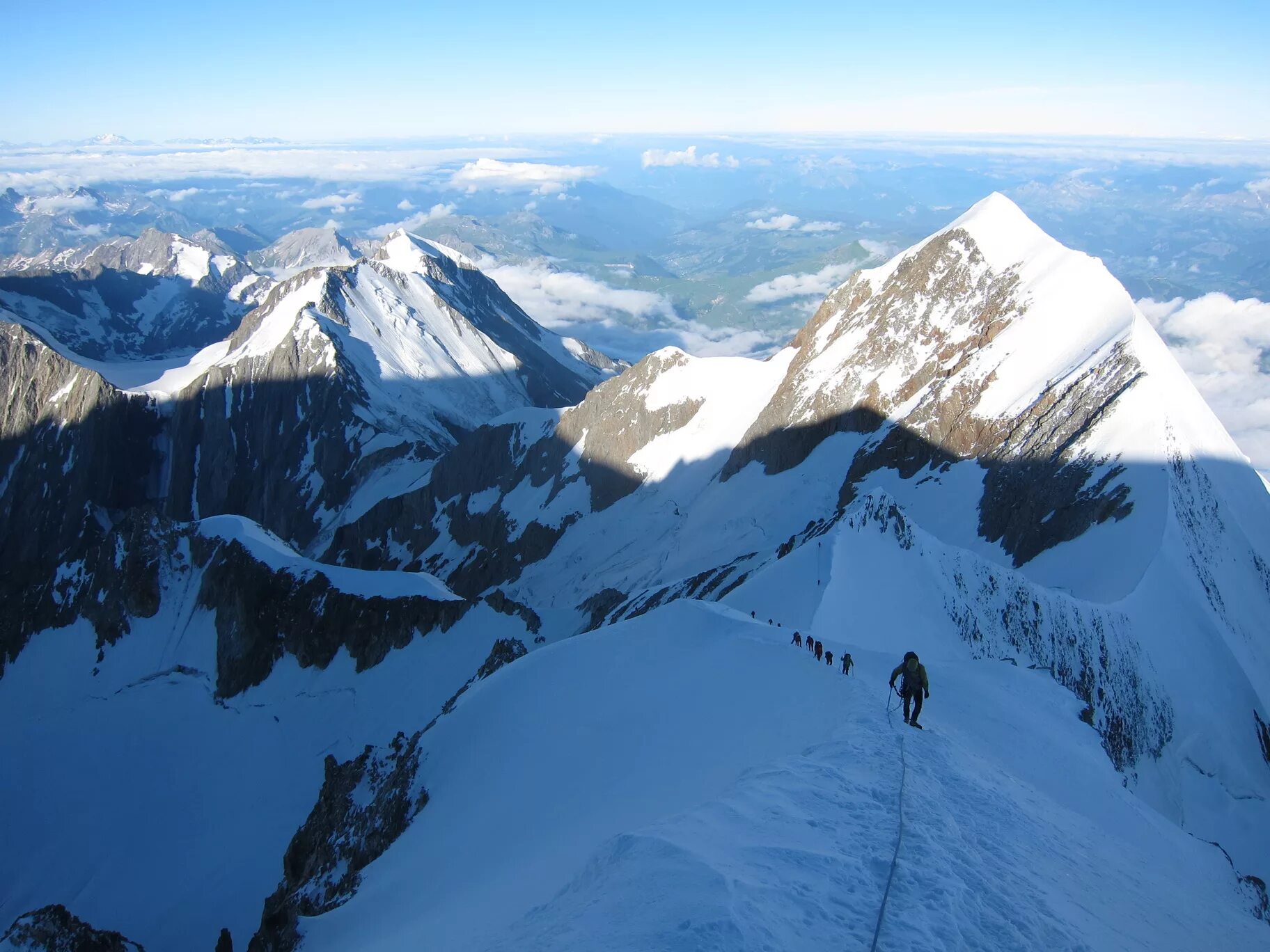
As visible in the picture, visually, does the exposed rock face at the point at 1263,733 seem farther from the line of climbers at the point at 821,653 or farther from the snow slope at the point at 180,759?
the snow slope at the point at 180,759

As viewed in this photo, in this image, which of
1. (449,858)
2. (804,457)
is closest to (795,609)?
(449,858)

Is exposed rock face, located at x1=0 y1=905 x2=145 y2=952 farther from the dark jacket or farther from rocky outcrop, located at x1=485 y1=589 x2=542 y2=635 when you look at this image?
rocky outcrop, located at x1=485 y1=589 x2=542 y2=635

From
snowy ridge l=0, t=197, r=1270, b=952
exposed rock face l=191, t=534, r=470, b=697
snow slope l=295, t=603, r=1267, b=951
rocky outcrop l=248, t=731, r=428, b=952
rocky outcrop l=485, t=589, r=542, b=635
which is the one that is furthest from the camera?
rocky outcrop l=485, t=589, r=542, b=635

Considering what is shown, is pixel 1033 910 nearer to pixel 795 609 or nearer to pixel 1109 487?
pixel 795 609

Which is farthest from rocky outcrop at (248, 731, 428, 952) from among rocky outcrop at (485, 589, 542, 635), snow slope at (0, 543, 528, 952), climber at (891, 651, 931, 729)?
rocky outcrop at (485, 589, 542, 635)

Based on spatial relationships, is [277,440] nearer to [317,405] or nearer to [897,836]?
[317,405]
